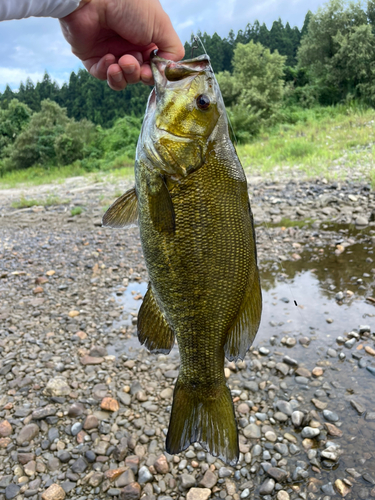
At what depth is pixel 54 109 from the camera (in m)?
29.2

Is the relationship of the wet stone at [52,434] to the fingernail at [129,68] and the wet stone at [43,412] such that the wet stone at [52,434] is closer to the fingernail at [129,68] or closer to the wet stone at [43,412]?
the wet stone at [43,412]

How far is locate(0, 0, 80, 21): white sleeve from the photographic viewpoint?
6.82 feet

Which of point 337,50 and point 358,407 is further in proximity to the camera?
point 337,50

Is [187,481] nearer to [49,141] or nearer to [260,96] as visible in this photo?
[260,96]

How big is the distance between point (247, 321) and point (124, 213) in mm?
750

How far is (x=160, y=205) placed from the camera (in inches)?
60.9

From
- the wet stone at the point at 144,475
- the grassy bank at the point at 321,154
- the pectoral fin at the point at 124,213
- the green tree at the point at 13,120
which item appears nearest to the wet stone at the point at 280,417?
the wet stone at the point at 144,475

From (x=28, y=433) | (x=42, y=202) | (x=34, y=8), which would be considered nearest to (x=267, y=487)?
(x=28, y=433)

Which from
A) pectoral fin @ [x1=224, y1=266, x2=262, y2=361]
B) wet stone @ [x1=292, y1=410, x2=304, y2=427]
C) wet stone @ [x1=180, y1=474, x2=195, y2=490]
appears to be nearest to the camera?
pectoral fin @ [x1=224, y1=266, x2=262, y2=361]

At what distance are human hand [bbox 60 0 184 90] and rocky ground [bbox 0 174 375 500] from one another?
170cm

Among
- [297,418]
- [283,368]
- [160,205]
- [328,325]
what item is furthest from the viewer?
[328,325]

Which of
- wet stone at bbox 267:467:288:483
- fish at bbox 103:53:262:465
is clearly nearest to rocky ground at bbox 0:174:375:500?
wet stone at bbox 267:467:288:483

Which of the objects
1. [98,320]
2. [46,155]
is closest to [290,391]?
[98,320]

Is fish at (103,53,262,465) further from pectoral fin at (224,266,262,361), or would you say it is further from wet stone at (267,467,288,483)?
wet stone at (267,467,288,483)
